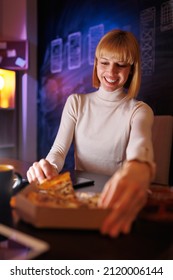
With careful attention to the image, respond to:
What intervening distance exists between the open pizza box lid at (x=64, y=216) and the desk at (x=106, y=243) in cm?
2

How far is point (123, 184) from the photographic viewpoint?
0.56 metres

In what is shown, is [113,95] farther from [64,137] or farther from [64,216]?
[64,216]

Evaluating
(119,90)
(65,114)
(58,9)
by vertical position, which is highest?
(58,9)

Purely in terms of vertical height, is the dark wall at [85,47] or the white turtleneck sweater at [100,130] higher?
the dark wall at [85,47]

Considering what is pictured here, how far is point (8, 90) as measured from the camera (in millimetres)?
3293

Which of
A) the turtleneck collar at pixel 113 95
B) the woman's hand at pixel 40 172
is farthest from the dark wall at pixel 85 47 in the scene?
the woman's hand at pixel 40 172

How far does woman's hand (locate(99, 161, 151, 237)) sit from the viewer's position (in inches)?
20.4

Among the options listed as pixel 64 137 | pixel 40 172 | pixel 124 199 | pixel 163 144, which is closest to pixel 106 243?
pixel 124 199

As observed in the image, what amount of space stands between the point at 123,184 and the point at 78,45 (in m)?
2.52

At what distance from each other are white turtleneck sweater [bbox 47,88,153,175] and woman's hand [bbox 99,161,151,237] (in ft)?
2.49

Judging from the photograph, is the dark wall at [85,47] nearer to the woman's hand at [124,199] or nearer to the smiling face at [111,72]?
the smiling face at [111,72]

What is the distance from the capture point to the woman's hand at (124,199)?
519 millimetres
